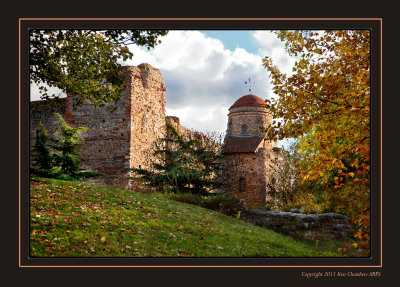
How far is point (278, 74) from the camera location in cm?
809

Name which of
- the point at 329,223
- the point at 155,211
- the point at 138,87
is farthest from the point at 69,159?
the point at 329,223

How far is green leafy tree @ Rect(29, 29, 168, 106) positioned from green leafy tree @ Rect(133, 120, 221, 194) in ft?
28.2

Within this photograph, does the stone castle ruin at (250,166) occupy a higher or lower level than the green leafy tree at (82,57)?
lower

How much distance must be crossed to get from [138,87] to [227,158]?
760cm

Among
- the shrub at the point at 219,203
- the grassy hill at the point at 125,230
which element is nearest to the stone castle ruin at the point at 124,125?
the shrub at the point at 219,203

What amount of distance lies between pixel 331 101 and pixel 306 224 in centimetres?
623

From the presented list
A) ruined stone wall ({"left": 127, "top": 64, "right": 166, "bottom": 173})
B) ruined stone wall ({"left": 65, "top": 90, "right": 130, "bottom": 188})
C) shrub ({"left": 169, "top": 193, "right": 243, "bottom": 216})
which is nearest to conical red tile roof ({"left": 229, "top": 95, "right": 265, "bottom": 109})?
ruined stone wall ({"left": 127, "top": 64, "right": 166, "bottom": 173})

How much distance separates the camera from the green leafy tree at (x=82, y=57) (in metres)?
7.15

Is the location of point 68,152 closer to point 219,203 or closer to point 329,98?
point 219,203

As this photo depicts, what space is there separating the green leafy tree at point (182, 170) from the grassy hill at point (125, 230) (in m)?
5.63

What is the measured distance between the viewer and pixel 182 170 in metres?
17.3

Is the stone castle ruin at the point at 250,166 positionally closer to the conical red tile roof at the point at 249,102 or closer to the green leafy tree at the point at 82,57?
the conical red tile roof at the point at 249,102

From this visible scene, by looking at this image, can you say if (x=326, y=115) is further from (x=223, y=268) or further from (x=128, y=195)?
(x=128, y=195)

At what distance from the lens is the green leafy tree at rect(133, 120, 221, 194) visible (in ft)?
56.0
